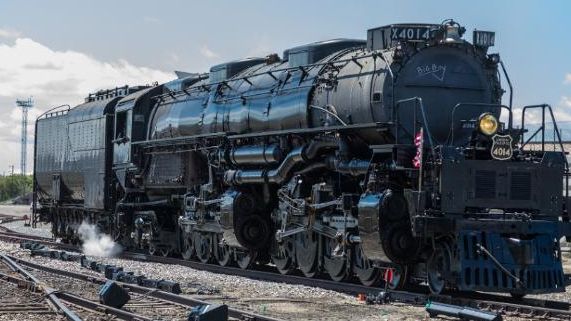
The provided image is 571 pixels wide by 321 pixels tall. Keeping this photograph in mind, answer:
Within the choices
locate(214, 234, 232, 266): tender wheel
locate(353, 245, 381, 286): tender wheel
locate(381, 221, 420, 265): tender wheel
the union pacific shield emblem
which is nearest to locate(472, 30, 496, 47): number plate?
the union pacific shield emblem

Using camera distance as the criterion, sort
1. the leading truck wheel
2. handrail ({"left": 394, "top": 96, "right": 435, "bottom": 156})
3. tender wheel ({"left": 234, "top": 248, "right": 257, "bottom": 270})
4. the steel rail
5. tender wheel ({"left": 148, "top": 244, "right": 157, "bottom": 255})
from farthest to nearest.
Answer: tender wheel ({"left": 148, "top": 244, "right": 157, "bottom": 255})
the leading truck wheel
tender wheel ({"left": 234, "top": 248, "right": 257, "bottom": 270})
handrail ({"left": 394, "top": 96, "right": 435, "bottom": 156})
the steel rail

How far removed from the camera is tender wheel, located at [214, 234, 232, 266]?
18.8m

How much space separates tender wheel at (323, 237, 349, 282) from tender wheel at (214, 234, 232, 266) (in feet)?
11.6

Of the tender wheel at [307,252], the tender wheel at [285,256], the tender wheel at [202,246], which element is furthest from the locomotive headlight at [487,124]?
the tender wheel at [202,246]

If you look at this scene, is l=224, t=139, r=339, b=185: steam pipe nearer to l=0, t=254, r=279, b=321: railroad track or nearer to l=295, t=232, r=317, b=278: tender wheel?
l=295, t=232, r=317, b=278: tender wheel

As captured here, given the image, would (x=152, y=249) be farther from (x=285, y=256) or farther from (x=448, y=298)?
(x=448, y=298)

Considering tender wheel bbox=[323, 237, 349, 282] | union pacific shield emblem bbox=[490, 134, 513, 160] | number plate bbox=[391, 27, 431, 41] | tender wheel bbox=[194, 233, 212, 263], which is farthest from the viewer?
tender wheel bbox=[194, 233, 212, 263]

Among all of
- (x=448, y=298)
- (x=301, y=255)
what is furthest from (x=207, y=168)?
(x=448, y=298)

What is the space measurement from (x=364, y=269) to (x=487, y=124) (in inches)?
131

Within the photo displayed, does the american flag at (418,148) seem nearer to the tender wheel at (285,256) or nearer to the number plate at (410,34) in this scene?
the number plate at (410,34)

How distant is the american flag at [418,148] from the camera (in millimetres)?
12836

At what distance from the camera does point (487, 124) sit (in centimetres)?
1340

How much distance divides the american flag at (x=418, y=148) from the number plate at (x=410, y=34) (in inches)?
68.3

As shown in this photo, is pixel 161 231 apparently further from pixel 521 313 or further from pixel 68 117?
pixel 521 313
